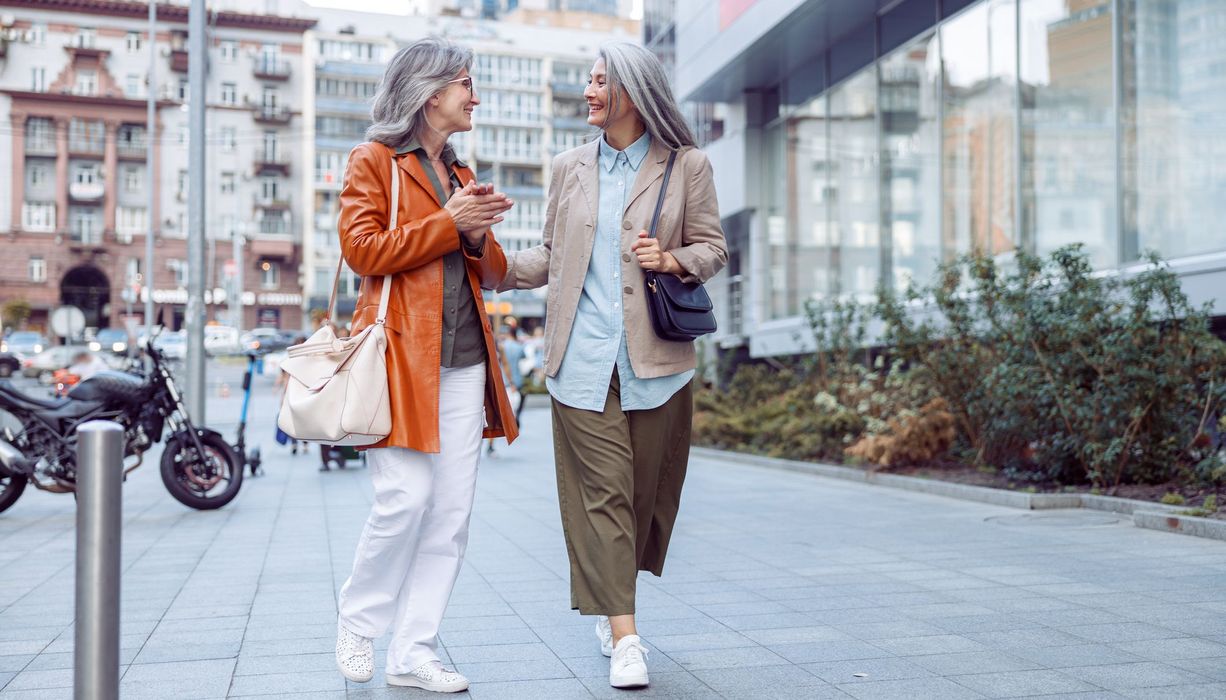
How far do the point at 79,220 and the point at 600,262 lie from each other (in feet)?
230

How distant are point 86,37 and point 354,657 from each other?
7257 cm

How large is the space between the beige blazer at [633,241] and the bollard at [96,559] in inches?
76.7

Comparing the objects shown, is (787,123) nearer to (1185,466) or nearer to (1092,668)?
(1185,466)

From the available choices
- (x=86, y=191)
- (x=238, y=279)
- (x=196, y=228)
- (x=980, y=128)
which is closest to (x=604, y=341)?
(x=196, y=228)

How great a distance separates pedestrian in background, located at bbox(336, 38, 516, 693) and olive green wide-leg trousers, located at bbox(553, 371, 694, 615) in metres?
0.33

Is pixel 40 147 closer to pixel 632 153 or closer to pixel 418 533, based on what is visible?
pixel 632 153

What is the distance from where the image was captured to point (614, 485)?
4039mm

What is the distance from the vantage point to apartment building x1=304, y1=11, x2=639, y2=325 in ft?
245

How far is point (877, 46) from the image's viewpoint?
18.7 metres

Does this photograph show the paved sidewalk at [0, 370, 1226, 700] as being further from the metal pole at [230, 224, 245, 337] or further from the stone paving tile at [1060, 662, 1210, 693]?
the metal pole at [230, 224, 245, 337]

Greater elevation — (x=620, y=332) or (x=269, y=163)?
(x=269, y=163)

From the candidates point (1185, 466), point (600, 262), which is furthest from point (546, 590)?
point (1185, 466)

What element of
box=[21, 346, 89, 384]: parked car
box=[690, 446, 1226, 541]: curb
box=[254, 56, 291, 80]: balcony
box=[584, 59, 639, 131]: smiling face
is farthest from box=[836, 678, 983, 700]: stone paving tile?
box=[254, 56, 291, 80]: balcony

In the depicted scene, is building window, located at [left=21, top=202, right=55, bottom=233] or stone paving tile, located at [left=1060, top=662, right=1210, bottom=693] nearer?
stone paving tile, located at [left=1060, top=662, right=1210, bottom=693]
